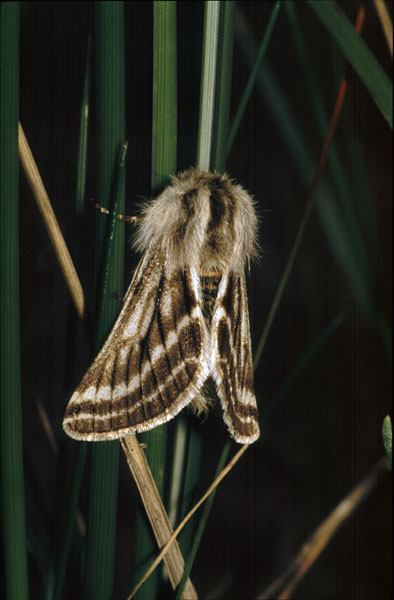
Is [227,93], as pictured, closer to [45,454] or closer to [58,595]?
[58,595]

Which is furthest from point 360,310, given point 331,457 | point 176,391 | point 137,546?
point 137,546

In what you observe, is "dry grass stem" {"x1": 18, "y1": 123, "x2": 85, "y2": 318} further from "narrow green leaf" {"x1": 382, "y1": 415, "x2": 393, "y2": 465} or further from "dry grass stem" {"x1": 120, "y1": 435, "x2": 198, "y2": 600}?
"narrow green leaf" {"x1": 382, "y1": 415, "x2": 393, "y2": 465}

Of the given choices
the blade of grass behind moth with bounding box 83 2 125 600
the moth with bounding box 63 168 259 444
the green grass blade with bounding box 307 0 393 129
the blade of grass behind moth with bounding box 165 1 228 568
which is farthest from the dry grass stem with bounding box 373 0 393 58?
the blade of grass behind moth with bounding box 83 2 125 600

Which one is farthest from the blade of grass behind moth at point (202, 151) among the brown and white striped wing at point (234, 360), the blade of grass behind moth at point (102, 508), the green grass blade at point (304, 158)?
the green grass blade at point (304, 158)

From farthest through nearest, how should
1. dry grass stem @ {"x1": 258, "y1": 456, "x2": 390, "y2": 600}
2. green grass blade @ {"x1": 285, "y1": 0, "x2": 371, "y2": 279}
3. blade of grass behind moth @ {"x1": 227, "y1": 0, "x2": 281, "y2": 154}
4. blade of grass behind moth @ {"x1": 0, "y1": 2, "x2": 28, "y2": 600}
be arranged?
green grass blade @ {"x1": 285, "y1": 0, "x2": 371, "y2": 279}
dry grass stem @ {"x1": 258, "y1": 456, "x2": 390, "y2": 600}
blade of grass behind moth @ {"x1": 227, "y1": 0, "x2": 281, "y2": 154}
blade of grass behind moth @ {"x1": 0, "y1": 2, "x2": 28, "y2": 600}

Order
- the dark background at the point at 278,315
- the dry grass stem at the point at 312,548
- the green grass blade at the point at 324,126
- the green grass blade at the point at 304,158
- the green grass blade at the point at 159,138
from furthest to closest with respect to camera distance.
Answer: the dark background at the point at 278,315
the green grass blade at the point at 304,158
the green grass blade at the point at 324,126
the dry grass stem at the point at 312,548
the green grass blade at the point at 159,138

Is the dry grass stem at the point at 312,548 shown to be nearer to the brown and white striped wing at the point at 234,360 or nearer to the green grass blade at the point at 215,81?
the brown and white striped wing at the point at 234,360

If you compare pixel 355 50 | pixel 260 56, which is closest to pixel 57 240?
pixel 260 56
